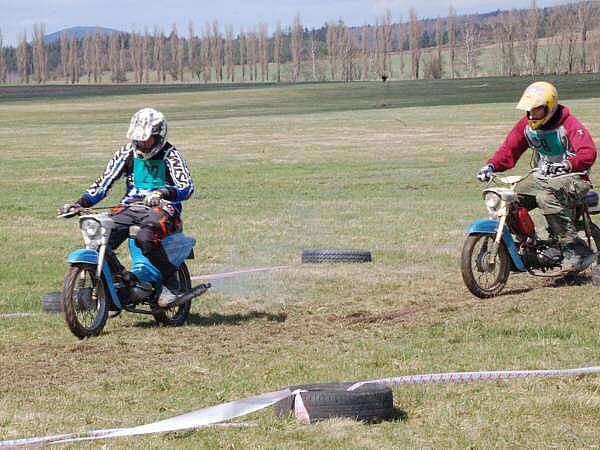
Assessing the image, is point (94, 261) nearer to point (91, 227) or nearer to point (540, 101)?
point (91, 227)

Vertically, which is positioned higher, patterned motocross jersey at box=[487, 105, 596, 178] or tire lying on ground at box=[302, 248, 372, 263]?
patterned motocross jersey at box=[487, 105, 596, 178]

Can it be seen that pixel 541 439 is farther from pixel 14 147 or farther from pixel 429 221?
pixel 14 147

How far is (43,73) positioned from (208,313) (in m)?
192

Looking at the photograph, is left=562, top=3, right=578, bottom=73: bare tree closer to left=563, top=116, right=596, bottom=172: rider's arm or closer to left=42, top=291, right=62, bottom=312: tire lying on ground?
left=563, top=116, right=596, bottom=172: rider's arm

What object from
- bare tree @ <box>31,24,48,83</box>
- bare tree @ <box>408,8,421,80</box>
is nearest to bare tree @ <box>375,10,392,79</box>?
bare tree @ <box>408,8,421,80</box>

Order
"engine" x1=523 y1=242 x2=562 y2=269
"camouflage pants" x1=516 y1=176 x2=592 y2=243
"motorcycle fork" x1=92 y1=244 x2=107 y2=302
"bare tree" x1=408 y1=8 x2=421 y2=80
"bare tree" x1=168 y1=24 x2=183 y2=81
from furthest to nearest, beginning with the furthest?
"bare tree" x1=168 y1=24 x2=183 y2=81 < "bare tree" x1=408 y1=8 x2=421 y2=80 < "engine" x1=523 y1=242 x2=562 y2=269 < "camouflage pants" x1=516 y1=176 x2=592 y2=243 < "motorcycle fork" x1=92 y1=244 x2=107 y2=302

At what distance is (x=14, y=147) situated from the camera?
4059cm

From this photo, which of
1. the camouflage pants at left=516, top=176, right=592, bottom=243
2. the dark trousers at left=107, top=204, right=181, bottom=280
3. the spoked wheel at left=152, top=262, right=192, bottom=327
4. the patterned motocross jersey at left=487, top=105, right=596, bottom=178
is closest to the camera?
the dark trousers at left=107, top=204, right=181, bottom=280

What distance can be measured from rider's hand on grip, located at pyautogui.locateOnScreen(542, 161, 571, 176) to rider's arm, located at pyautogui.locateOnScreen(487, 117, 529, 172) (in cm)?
28

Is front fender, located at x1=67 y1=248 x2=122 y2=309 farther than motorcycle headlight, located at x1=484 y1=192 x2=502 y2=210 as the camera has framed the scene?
No

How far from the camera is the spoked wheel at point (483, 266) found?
10516 mm

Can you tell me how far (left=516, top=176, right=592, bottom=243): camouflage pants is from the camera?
35.8 feet

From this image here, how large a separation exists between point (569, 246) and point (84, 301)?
15.9 feet

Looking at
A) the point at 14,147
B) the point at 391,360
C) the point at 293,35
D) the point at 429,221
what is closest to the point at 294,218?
the point at 429,221
